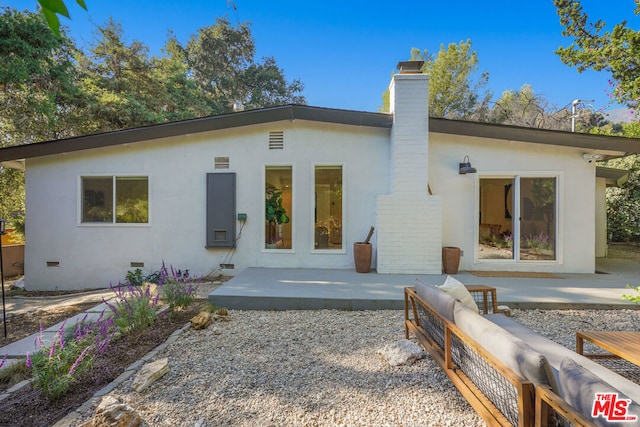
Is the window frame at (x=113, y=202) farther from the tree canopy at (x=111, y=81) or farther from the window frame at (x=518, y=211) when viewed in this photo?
the window frame at (x=518, y=211)

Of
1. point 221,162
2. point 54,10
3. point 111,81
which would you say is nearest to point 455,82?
point 221,162

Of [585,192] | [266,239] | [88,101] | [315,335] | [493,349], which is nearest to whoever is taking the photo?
[493,349]

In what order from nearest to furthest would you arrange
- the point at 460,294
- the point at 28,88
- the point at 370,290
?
the point at 460,294, the point at 370,290, the point at 28,88

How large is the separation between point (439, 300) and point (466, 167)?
13.8 feet

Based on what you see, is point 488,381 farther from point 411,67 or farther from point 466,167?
point 411,67

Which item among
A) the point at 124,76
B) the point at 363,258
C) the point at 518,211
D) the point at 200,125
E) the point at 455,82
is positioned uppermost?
the point at 455,82

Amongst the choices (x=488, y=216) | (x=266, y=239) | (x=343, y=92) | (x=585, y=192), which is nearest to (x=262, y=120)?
(x=266, y=239)

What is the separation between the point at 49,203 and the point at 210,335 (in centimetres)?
570

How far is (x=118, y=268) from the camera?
6.33 metres

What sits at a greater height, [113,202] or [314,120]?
[314,120]

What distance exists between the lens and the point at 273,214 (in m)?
6.24

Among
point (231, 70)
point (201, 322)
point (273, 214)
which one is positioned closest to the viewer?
point (201, 322)

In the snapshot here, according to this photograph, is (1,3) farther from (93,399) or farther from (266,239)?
(93,399)

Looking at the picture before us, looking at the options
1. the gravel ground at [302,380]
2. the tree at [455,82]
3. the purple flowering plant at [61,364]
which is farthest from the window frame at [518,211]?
the tree at [455,82]
